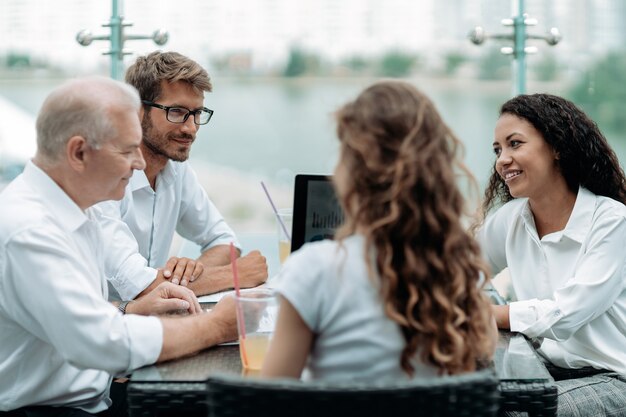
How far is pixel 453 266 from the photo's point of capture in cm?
115

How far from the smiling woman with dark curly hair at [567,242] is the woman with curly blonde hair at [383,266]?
64cm

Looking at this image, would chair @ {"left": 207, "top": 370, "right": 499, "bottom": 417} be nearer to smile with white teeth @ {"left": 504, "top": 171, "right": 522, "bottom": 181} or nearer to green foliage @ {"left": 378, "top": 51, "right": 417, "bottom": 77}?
smile with white teeth @ {"left": 504, "top": 171, "right": 522, "bottom": 181}

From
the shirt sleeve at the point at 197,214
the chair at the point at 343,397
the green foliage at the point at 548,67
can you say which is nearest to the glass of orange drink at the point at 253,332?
the chair at the point at 343,397

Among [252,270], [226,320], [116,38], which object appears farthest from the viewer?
[116,38]

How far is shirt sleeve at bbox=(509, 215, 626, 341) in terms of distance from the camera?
1.73 meters

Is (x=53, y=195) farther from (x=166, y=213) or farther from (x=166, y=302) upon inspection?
(x=166, y=213)

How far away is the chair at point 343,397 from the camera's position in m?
0.96

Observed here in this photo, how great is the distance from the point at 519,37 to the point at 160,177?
1.72 metres

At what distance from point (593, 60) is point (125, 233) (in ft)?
10.1

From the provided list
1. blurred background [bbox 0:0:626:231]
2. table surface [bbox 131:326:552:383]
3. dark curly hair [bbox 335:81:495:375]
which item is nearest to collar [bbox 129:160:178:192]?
table surface [bbox 131:326:552:383]

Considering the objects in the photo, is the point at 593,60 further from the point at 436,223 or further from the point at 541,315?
the point at 436,223

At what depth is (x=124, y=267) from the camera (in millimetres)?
1965

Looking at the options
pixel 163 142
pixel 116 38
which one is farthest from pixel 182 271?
pixel 116 38

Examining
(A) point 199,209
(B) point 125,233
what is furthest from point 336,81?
(B) point 125,233
